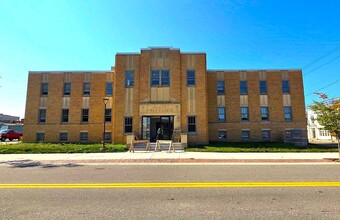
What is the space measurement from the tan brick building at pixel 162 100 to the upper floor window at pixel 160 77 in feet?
0.35

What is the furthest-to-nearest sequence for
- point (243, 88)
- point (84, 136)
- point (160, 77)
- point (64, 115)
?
point (243, 88)
point (64, 115)
point (84, 136)
point (160, 77)

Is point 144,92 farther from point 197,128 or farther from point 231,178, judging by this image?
point 231,178

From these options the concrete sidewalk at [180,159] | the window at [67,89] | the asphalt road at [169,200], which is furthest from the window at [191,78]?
the asphalt road at [169,200]

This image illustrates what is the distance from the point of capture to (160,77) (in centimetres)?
2255

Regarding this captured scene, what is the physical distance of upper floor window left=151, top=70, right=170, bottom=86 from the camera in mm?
22469

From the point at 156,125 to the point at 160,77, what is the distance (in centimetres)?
522

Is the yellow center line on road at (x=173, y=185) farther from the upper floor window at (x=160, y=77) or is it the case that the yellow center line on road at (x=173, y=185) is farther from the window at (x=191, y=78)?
the window at (x=191, y=78)

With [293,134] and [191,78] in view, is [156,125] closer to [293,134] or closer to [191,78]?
[191,78]

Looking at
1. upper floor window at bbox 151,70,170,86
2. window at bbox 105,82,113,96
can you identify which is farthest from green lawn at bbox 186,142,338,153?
window at bbox 105,82,113,96

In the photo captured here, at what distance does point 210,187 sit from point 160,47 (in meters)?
19.1

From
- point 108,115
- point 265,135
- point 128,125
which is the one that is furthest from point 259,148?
point 108,115

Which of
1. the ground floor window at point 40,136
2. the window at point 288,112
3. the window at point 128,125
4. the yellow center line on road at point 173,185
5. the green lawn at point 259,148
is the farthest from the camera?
the window at point 288,112

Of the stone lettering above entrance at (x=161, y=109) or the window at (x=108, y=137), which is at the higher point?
the stone lettering above entrance at (x=161, y=109)

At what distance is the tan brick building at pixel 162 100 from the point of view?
875 inches
